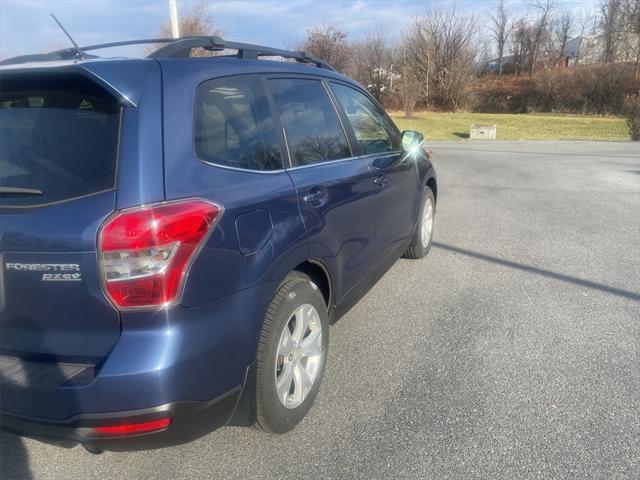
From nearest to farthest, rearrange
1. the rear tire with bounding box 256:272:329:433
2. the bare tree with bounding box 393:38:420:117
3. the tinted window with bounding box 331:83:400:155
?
the rear tire with bounding box 256:272:329:433 → the tinted window with bounding box 331:83:400:155 → the bare tree with bounding box 393:38:420:117

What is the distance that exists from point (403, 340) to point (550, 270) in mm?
2247

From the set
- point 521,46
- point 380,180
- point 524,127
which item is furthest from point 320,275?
point 521,46

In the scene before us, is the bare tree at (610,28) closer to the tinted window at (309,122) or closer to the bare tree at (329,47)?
the bare tree at (329,47)

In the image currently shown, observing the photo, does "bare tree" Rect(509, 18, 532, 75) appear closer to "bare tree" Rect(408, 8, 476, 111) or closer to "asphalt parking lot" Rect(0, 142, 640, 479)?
"bare tree" Rect(408, 8, 476, 111)

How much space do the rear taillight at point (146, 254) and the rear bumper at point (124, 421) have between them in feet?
1.39

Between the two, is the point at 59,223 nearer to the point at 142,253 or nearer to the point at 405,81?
the point at 142,253

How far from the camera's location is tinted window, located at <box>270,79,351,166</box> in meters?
2.95

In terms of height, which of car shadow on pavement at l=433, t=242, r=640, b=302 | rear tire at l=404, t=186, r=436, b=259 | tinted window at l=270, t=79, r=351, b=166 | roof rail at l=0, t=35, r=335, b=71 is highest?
roof rail at l=0, t=35, r=335, b=71

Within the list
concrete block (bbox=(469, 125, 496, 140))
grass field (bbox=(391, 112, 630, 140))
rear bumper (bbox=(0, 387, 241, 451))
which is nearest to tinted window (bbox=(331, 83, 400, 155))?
rear bumper (bbox=(0, 387, 241, 451))

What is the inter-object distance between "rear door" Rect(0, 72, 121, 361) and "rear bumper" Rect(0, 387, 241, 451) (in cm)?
25

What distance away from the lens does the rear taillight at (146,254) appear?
1938 mm

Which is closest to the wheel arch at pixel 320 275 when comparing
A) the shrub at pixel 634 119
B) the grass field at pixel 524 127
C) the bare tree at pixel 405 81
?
the grass field at pixel 524 127

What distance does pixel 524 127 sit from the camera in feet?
100

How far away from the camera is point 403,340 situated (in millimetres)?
3795
